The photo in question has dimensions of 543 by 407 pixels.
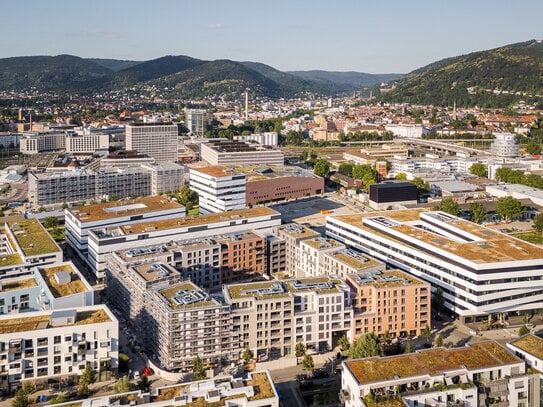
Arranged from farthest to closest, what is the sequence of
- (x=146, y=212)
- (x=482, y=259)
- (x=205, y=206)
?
(x=205, y=206) → (x=146, y=212) → (x=482, y=259)

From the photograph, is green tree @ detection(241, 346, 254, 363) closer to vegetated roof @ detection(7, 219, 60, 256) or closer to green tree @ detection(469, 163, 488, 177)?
vegetated roof @ detection(7, 219, 60, 256)

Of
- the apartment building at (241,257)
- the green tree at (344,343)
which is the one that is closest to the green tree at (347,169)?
the apartment building at (241,257)

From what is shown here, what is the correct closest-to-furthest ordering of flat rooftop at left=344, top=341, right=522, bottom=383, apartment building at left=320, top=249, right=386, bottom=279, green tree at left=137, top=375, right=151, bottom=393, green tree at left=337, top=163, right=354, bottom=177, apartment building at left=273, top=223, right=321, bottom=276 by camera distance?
flat rooftop at left=344, top=341, right=522, bottom=383
green tree at left=137, top=375, right=151, bottom=393
apartment building at left=320, top=249, right=386, bottom=279
apartment building at left=273, top=223, right=321, bottom=276
green tree at left=337, top=163, right=354, bottom=177

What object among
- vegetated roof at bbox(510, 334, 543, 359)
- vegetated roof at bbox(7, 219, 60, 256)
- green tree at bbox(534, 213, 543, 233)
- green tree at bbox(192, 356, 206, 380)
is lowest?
green tree at bbox(192, 356, 206, 380)

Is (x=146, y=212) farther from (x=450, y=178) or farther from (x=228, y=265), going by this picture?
(x=450, y=178)

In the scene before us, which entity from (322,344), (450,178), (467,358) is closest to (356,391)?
(467,358)

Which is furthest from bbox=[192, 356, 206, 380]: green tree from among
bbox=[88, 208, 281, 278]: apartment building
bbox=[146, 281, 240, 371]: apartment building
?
bbox=[88, 208, 281, 278]: apartment building
